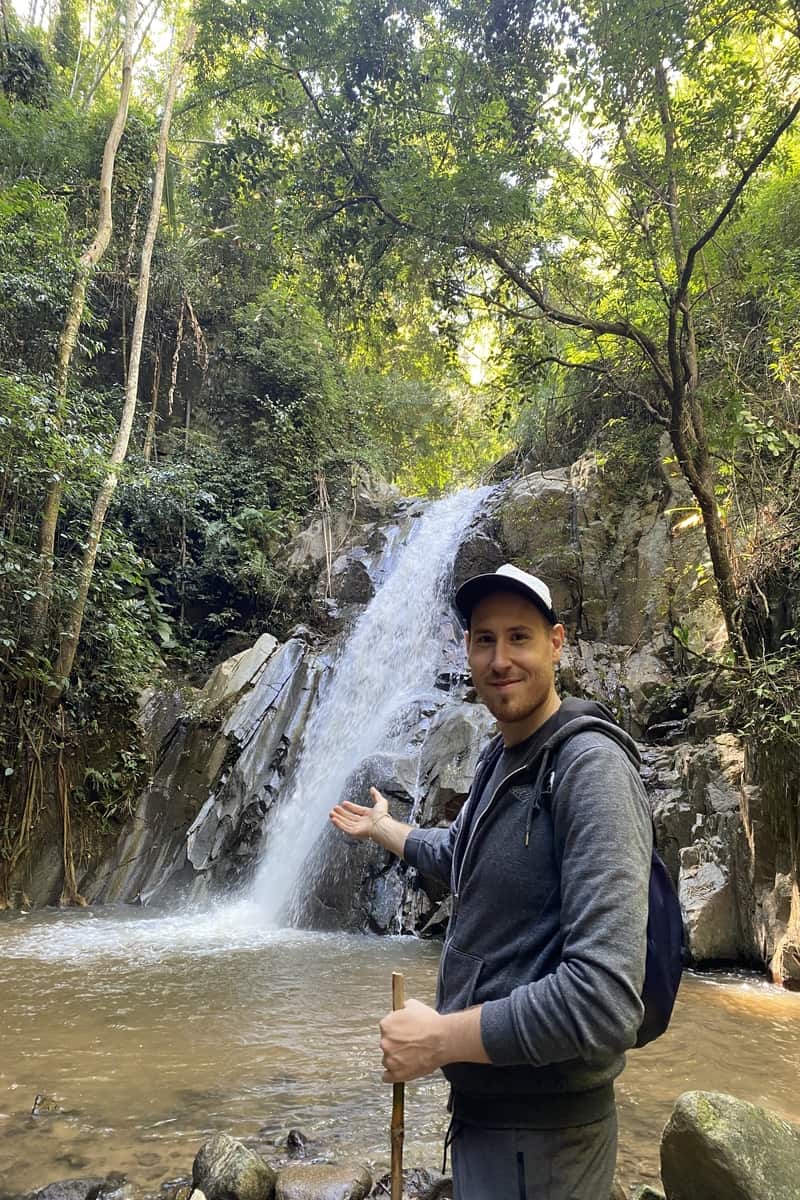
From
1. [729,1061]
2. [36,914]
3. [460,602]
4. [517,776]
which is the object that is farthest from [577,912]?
[36,914]

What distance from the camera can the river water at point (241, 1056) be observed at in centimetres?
289

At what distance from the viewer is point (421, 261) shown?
265 inches

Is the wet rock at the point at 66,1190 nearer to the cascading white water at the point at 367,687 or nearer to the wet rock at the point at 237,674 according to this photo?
the cascading white water at the point at 367,687

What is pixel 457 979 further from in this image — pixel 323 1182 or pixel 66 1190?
pixel 66 1190

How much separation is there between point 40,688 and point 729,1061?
8329mm

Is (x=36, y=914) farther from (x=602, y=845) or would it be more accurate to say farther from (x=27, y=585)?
(x=602, y=845)

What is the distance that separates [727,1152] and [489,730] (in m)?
5.57

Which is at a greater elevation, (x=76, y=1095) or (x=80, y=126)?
(x=80, y=126)

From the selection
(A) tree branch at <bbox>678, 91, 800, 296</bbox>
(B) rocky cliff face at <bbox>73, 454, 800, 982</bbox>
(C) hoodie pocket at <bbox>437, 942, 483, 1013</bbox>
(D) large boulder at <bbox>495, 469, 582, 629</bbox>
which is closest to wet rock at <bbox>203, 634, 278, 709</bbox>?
(B) rocky cliff face at <bbox>73, 454, 800, 982</bbox>

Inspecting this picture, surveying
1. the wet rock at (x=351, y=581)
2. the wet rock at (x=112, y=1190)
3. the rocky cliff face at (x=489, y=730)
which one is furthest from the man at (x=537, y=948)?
the wet rock at (x=351, y=581)

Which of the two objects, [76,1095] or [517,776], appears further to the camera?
[76,1095]

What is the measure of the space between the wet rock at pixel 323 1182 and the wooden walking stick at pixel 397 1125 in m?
1.43

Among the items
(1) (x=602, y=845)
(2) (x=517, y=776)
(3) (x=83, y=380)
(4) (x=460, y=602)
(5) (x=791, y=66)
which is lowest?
(1) (x=602, y=845)

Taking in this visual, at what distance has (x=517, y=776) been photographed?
4.42 ft
